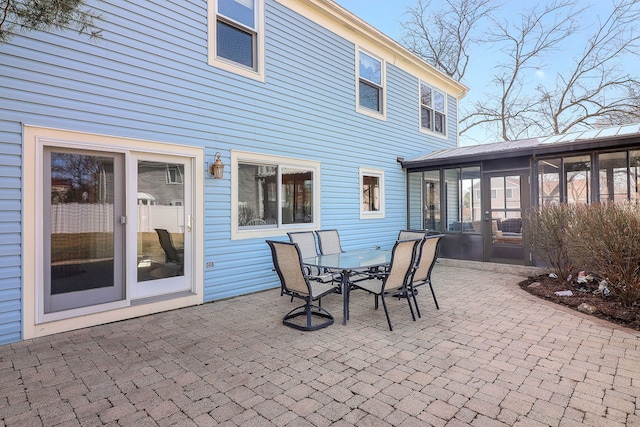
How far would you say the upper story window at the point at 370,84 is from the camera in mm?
7809

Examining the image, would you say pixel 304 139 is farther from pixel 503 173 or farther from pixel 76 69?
pixel 503 173

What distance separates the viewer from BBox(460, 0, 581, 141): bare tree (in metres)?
14.1

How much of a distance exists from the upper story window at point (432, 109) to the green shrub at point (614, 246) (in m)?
5.70

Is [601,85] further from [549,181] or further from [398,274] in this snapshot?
[398,274]

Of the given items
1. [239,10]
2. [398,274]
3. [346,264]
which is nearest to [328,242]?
[346,264]

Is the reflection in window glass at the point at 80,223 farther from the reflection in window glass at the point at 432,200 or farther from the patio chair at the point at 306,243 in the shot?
the reflection in window glass at the point at 432,200

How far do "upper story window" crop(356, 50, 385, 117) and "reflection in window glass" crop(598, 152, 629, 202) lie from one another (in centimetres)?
452

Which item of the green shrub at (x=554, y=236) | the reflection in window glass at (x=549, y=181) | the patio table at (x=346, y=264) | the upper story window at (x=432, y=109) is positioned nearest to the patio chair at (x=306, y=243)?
the patio table at (x=346, y=264)

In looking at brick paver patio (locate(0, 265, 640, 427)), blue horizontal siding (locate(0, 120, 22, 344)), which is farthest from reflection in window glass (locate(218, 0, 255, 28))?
brick paver patio (locate(0, 265, 640, 427))

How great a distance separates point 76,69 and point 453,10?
16041 millimetres

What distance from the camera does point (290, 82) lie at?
614cm

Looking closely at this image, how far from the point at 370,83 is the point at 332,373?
22.8 feet

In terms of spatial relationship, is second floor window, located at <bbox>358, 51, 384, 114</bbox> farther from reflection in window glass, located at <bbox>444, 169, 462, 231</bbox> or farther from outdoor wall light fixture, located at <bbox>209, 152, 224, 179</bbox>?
outdoor wall light fixture, located at <bbox>209, 152, 224, 179</bbox>

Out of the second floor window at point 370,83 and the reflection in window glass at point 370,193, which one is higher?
the second floor window at point 370,83
